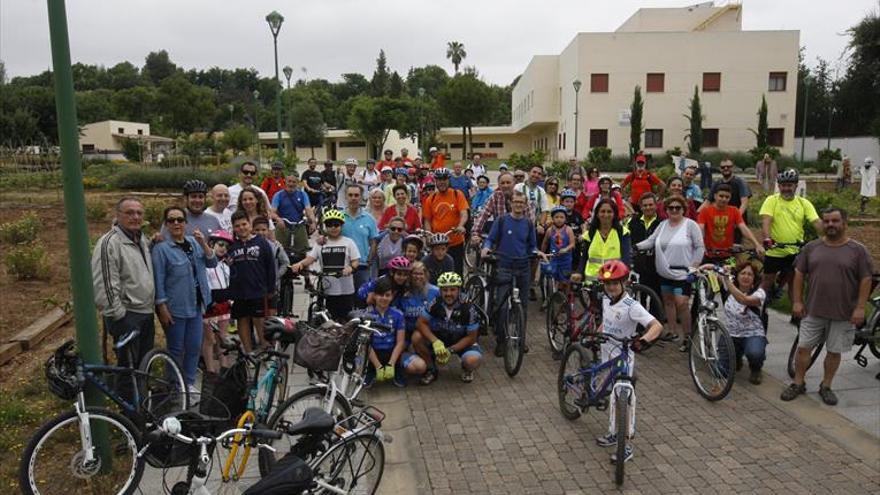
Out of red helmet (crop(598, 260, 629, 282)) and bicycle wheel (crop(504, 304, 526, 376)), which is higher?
red helmet (crop(598, 260, 629, 282))

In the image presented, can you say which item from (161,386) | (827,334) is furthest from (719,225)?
(161,386)

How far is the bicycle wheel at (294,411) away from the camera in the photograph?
13.6 ft

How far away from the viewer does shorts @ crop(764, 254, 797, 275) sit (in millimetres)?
7852

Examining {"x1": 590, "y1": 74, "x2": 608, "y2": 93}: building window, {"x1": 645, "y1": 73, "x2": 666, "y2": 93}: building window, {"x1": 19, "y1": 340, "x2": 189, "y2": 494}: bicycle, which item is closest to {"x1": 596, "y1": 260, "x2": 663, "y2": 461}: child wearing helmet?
{"x1": 19, "y1": 340, "x2": 189, "y2": 494}: bicycle

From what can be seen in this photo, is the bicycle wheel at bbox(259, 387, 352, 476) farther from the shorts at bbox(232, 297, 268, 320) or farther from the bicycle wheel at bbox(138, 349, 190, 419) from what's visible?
the shorts at bbox(232, 297, 268, 320)

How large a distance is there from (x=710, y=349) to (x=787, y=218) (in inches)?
88.7

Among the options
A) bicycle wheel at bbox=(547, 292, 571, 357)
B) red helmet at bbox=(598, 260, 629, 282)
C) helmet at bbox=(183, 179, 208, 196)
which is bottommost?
bicycle wheel at bbox=(547, 292, 571, 357)

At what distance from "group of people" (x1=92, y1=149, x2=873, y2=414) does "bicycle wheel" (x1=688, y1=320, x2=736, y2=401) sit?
1.80ft

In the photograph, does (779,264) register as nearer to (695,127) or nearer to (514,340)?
(514,340)

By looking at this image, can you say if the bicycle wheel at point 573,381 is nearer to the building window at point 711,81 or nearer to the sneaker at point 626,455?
the sneaker at point 626,455

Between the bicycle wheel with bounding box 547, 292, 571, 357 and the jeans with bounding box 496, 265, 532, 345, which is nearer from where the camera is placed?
the jeans with bounding box 496, 265, 532, 345

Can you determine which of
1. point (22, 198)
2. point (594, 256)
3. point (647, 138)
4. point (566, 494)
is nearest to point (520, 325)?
point (594, 256)

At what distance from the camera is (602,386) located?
5.44 meters

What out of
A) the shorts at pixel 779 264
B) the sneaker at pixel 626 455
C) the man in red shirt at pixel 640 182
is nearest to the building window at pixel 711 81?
the man in red shirt at pixel 640 182
